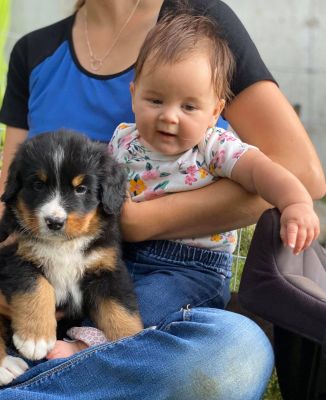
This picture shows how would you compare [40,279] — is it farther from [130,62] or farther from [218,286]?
[130,62]

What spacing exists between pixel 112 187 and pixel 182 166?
1.29 ft

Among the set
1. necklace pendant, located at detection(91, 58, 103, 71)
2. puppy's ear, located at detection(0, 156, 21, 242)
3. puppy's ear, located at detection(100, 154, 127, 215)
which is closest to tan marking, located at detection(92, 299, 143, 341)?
puppy's ear, located at detection(100, 154, 127, 215)

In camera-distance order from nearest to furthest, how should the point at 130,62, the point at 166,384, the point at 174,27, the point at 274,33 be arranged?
1. the point at 166,384
2. the point at 174,27
3. the point at 130,62
4. the point at 274,33

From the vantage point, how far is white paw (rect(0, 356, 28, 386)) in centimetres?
248

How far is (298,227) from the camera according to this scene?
2.45 metres

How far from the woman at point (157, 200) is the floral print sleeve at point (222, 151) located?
7cm

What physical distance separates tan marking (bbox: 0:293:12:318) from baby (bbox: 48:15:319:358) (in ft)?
0.81

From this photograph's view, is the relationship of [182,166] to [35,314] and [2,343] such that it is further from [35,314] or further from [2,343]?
[2,343]

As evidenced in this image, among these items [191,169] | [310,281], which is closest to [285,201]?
[310,281]

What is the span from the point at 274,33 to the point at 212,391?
5237 mm

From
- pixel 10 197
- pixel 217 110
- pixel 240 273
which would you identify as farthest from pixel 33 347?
pixel 240 273

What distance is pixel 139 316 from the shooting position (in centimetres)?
271

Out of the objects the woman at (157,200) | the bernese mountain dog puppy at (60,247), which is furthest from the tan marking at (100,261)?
the woman at (157,200)

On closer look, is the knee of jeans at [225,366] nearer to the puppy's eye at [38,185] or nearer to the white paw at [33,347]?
the white paw at [33,347]
